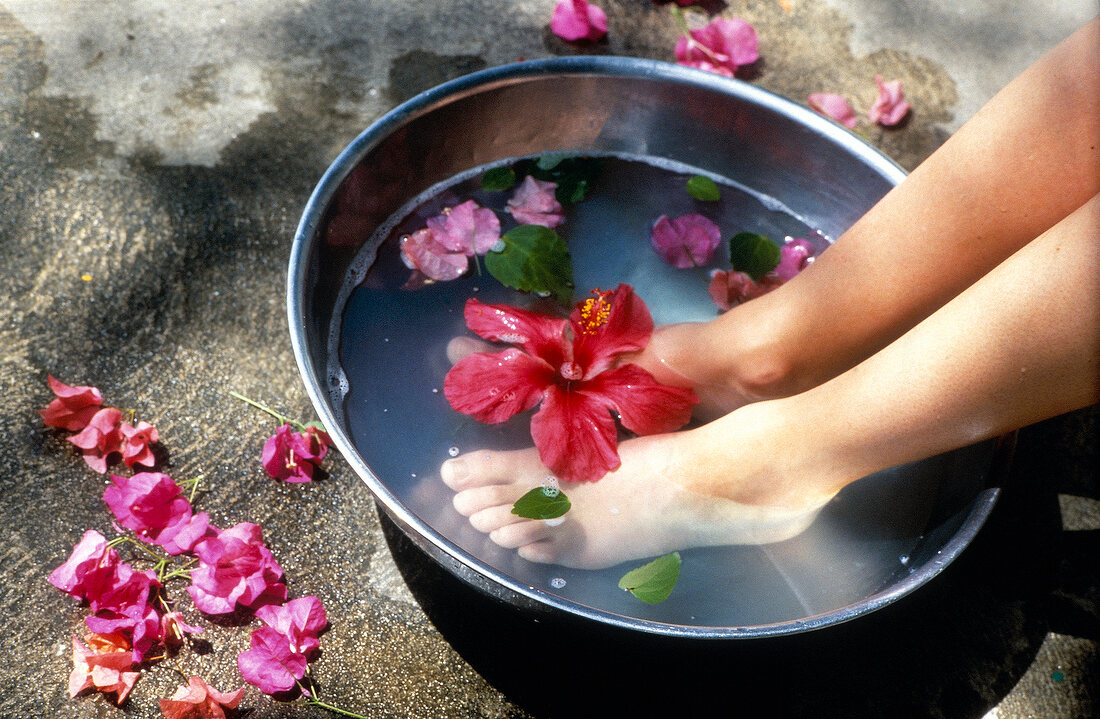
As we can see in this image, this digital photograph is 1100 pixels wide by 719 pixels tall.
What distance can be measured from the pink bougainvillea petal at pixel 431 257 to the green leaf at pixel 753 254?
0.44m

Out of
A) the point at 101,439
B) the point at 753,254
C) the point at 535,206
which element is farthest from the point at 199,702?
the point at 753,254

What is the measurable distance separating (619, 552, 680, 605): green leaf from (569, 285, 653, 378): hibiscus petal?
0.28 m

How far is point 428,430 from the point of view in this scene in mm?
1172

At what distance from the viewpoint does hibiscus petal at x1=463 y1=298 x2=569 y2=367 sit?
118 cm

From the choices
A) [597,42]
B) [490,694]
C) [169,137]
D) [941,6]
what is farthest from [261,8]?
[941,6]

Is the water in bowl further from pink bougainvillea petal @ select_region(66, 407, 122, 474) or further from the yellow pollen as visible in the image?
pink bougainvillea petal @ select_region(66, 407, 122, 474)

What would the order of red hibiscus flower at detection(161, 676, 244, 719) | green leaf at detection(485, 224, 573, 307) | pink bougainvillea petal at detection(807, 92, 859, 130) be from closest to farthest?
red hibiscus flower at detection(161, 676, 244, 719)
green leaf at detection(485, 224, 573, 307)
pink bougainvillea petal at detection(807, 92, 859, 130)

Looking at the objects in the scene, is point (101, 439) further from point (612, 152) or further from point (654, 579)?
point (612, 152)

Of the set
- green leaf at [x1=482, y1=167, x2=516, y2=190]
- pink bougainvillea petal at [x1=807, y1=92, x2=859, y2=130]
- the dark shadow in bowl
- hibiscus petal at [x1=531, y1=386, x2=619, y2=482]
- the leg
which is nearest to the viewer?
the leg

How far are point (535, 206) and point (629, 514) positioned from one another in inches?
22.4

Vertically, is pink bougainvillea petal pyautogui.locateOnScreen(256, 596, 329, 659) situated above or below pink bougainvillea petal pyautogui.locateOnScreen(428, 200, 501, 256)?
below

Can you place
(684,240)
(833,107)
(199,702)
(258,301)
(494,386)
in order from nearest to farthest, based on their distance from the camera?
(199,702), (494,386), (258,301), (684,240), (833,107)

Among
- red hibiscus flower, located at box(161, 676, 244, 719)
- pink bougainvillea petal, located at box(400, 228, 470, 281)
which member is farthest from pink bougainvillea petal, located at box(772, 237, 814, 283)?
red hibiscus flower, located at box(161, 676, 244, 719)

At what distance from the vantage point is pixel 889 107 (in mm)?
1623
